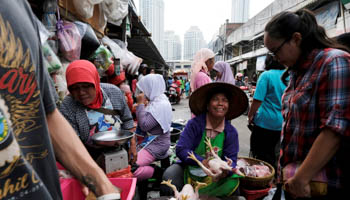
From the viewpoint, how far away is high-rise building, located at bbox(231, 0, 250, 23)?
55.2 meters

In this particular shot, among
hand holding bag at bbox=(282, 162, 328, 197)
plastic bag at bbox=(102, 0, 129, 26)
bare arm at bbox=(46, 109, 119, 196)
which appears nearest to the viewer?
bare arm at bbox=(46, 109, 119, 196)

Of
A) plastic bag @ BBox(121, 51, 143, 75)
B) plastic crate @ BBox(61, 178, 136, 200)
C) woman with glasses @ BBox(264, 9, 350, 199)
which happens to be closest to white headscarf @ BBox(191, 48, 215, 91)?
plastic bag @ BBox(121, 51, 143, 75)

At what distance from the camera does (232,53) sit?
30.9 metres

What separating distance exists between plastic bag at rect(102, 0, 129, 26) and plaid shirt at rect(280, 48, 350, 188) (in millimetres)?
3430

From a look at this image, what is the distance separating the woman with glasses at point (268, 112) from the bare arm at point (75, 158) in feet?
8.69

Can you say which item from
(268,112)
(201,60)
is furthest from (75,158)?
(201,60)

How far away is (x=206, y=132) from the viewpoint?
231 cm

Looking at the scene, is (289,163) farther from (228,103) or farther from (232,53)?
(232,53)

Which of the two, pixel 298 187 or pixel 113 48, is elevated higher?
pixel 113 48

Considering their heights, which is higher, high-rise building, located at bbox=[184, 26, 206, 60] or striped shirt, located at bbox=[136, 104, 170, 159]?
high-rise building, located at bbox=[184, 26, 206, 60]

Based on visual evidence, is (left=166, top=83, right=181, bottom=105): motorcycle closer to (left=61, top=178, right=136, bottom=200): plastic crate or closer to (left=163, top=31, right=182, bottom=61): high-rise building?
(left=61, top=178, right=136, bottom=200): plastic crate

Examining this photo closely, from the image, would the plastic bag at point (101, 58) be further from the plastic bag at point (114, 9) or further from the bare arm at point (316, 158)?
the bare arm at point (316, 158)

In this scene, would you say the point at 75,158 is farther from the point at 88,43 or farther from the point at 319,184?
the point at 88,43

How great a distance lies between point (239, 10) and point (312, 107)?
6286 cm
